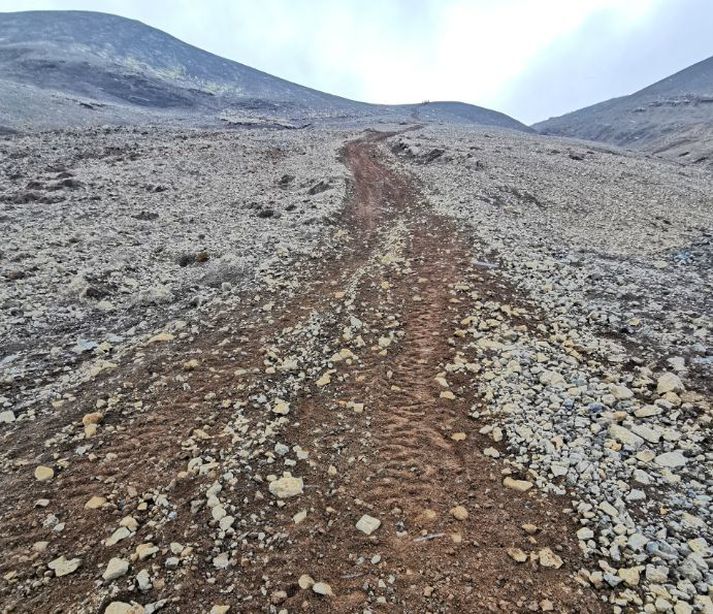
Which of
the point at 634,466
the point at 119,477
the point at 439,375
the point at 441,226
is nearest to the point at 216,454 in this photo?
the point at 119,477

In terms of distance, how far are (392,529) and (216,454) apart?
296cm

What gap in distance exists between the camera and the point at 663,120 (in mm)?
102625

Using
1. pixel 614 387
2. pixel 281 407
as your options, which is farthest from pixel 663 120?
pixel 281 407

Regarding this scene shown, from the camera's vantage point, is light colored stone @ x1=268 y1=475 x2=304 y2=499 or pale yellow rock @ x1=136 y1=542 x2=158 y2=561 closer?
pale yellow rock @ x1=136 y1=542 x2=158 y2=561

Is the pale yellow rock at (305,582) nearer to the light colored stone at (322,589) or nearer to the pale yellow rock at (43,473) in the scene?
the light colored stone at (322,589)

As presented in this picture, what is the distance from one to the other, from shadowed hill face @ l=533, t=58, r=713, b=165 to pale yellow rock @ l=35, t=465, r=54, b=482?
67.4m

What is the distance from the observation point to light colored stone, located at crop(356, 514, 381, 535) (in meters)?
5.75

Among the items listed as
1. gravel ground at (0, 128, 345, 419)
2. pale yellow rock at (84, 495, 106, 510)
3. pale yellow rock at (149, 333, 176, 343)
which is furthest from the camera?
gravel ground at (0, 128, 345, 419)

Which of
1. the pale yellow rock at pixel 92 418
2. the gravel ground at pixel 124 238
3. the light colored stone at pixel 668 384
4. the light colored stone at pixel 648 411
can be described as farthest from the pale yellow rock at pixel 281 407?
the light colored stone at pixel 668 384

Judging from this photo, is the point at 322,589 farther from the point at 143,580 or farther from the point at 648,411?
the point at 648,411

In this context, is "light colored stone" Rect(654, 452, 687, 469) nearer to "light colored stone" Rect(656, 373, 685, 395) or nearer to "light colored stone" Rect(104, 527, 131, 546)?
"light colored stone" Rect(656, 373, 685, 395)

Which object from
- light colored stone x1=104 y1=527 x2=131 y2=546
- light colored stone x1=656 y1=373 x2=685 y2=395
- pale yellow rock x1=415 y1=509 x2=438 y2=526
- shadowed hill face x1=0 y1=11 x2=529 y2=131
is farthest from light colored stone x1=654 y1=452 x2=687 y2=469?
shadowed hill face x1=0 y1=11 x2=529 y2=131

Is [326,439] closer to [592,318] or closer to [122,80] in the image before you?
[592,318]

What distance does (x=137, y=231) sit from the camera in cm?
1741
